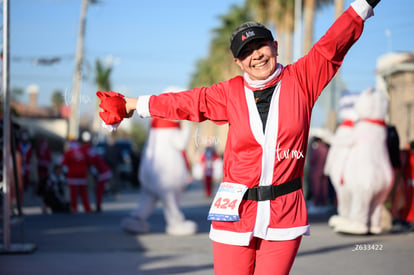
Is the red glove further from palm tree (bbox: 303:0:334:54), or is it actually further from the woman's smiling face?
palm tree (bbox: 303:0:334:54)

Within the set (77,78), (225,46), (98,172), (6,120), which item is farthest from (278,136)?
(225,46)

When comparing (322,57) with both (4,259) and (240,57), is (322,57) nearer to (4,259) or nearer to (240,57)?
(240,57)

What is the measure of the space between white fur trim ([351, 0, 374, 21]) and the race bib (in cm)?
111

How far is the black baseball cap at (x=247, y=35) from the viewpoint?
352cm

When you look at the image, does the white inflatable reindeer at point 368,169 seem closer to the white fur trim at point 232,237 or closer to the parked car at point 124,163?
the white fur trim at point 232,237

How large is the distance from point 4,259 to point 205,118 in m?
4.68

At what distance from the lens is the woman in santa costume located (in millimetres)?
3512

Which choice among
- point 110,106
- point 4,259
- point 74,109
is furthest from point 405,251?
point 74,109

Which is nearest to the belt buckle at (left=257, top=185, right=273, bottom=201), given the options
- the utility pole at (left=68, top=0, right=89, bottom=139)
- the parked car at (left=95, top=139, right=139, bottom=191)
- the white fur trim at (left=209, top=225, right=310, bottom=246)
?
the white fur trim at (left=209, top=225, right=310, bottom=246)

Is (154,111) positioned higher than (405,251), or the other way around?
(154,111)

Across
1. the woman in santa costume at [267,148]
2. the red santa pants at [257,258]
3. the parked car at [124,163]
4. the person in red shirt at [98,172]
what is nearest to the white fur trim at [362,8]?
the woman in santa costume at [267,148]

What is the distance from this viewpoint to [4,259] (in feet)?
24.8

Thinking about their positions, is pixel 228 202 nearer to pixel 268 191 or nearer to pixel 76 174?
pixel 268 191

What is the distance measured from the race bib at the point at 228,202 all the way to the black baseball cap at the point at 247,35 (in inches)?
28.5
